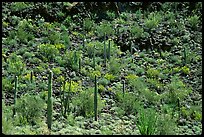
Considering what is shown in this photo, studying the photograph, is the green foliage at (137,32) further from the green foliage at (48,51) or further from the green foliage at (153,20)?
the green foliage at (48,51)

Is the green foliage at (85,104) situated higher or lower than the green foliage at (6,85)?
lower

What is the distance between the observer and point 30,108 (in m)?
11.3

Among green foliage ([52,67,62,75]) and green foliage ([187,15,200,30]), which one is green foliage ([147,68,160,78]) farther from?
green foliage ([187,15,200,30])

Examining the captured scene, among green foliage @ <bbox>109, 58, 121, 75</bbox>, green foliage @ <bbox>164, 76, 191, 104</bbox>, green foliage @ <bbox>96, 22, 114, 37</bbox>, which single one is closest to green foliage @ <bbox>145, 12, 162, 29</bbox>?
green foliage @ <bbox>96, 22, 114, 37</bbox>

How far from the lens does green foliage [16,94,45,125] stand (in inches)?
438

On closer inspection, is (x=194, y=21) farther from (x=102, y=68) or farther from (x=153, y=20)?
(x=102, y=68)

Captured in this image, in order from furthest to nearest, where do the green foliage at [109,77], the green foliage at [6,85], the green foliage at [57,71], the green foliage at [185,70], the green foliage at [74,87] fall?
the green foliage at [185,70] < the green foliage at [109,77] < the green foliage at [57,71] < the green foliage at [74,87] < the green foliage at [6,85]

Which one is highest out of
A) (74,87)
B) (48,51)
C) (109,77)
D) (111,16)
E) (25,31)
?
(111,16)

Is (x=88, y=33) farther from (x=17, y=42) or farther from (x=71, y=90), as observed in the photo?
(x=71, y=90)

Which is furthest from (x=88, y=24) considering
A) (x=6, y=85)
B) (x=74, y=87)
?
(x=6, y=85)

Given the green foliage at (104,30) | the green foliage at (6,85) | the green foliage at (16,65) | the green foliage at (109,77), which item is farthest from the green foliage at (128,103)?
the green foliage at (104,30)

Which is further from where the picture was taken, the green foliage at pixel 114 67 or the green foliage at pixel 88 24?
the green foliage at pixel 88 24

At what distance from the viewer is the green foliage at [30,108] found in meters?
11.1

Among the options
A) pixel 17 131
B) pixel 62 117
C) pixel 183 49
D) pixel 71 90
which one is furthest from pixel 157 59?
pixel 17 131
